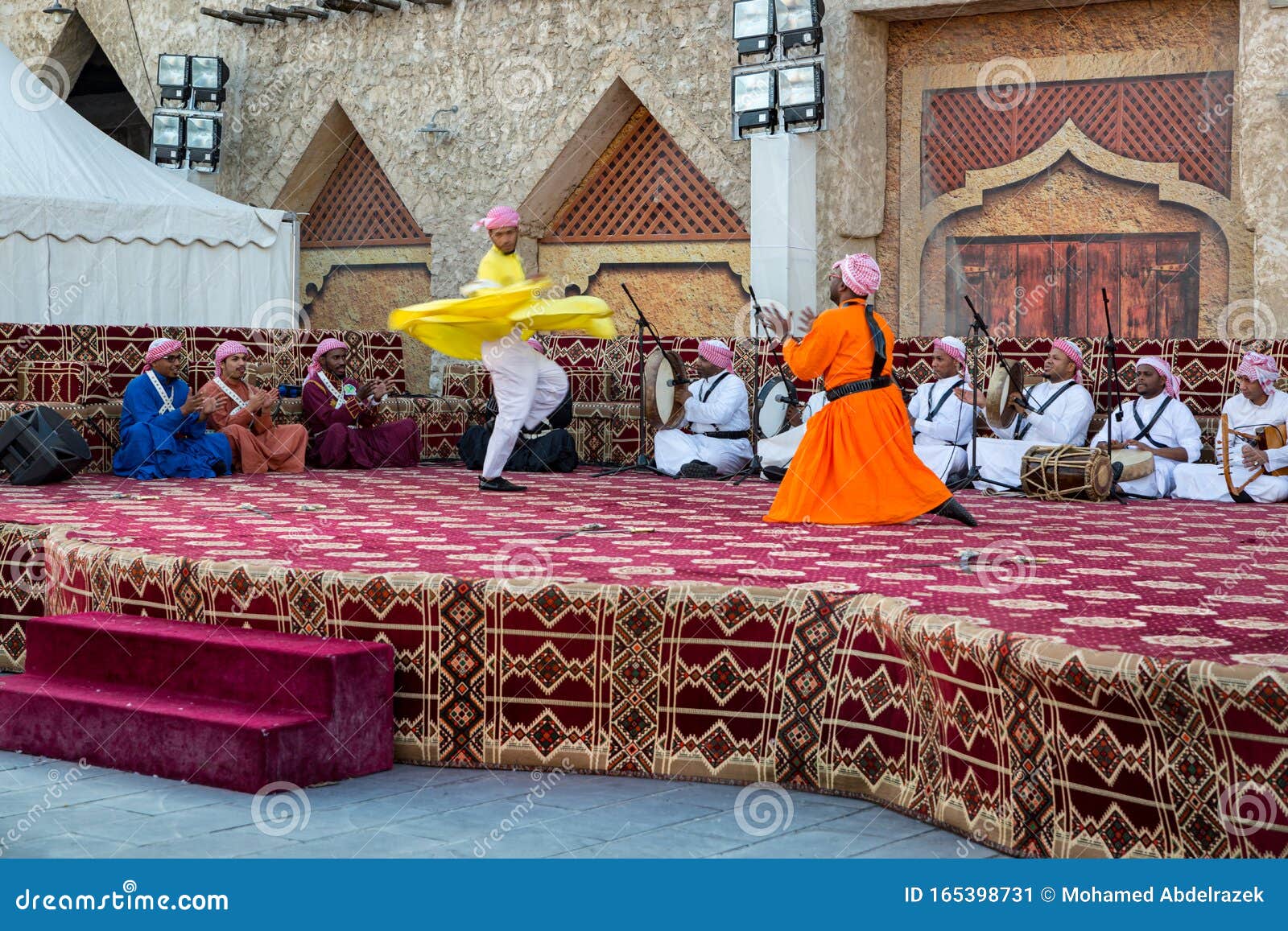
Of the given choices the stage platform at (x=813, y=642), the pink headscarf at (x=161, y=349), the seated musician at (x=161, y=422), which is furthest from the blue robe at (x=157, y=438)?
the stage platform at (x=813, y=642)

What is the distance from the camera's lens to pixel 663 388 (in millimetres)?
8430

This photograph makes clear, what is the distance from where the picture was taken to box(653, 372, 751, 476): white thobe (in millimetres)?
8641

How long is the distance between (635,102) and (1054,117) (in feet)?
10.5

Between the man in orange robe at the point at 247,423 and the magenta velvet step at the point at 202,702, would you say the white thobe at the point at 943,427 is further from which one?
the magenta velvet step at the point at 202,702

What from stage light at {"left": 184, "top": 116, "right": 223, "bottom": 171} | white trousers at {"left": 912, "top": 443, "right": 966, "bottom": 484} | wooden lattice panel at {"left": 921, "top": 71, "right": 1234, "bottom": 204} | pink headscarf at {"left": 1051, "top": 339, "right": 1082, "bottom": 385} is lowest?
white trousers at {"left": 912, "top": 443, "right": 966, "bottom": 484}

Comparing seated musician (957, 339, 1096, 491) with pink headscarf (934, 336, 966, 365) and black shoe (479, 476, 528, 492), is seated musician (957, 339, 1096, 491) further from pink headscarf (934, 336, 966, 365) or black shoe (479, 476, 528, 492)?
black shoe (479, 476, 528, 492)

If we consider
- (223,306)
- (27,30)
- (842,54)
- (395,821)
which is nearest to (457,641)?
(395,821)

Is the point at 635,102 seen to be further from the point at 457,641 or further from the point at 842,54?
the point at 457,641

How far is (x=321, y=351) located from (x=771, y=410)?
281cm

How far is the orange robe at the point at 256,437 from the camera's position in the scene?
28.4 ft

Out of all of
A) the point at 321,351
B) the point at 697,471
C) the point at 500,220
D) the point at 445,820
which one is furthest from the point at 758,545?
the point at 321,351

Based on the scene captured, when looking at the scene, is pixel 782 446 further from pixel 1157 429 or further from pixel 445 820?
pixel 445 820

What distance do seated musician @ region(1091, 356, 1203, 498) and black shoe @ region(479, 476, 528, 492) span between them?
2966 mm

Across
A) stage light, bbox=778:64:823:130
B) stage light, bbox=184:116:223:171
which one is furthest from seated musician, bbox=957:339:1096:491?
stage light, bbox=184:116:223:171
